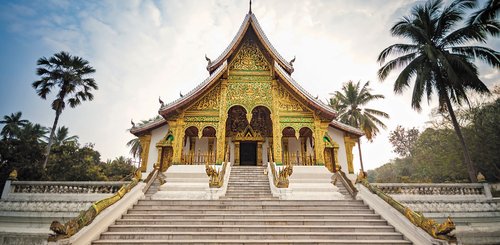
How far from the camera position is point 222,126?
1178cm

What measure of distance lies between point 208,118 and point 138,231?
23.6 ft

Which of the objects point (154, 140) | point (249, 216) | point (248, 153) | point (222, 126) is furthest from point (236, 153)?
point (249, 216)

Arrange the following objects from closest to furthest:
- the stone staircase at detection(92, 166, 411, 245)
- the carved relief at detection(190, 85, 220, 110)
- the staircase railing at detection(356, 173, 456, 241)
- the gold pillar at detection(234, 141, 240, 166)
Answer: the staircase railing at detection(356, 173, 456, 241) → the stone staircase at detection(92, 166, 411, 245) → the carved relief at detection(190, 85, 220, 110) → the gold pillar at detection(234, 141, 240, 166)

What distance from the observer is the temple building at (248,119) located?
11.8m

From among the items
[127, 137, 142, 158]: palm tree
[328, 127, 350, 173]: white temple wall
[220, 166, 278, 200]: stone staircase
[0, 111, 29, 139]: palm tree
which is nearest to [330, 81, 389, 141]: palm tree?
[328, 127, 350, 173]: white temple wall

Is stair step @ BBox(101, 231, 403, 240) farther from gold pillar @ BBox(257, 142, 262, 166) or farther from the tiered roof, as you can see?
gold pillar @ BBox(257, 142, 262, 166)

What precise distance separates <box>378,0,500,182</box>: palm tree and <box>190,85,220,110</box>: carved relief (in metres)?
9.53

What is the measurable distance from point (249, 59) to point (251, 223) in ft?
32.9

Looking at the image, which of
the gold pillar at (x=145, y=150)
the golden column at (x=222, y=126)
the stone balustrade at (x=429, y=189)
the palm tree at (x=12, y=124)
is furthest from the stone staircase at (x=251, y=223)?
the palm tree at (x=12, y=124)

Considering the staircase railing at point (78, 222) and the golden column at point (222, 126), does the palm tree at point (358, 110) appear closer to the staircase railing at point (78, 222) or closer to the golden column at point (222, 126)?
the golden column at point (222, 126)

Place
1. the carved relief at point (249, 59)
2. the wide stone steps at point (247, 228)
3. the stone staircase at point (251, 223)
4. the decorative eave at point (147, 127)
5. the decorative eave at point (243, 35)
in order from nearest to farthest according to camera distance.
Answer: the stone staircase at point (251, 223) < the wide stone steps at point (247, 228) < the carved relief at point (249, 59) < the decorative eave at point (243, 35) < the decorative eave at point (147, 127)

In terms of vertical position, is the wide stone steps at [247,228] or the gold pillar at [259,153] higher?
the gold pillar at [259,153]

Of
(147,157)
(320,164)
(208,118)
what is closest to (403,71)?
(320,164)

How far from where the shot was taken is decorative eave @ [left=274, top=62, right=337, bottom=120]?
11.8 metres
